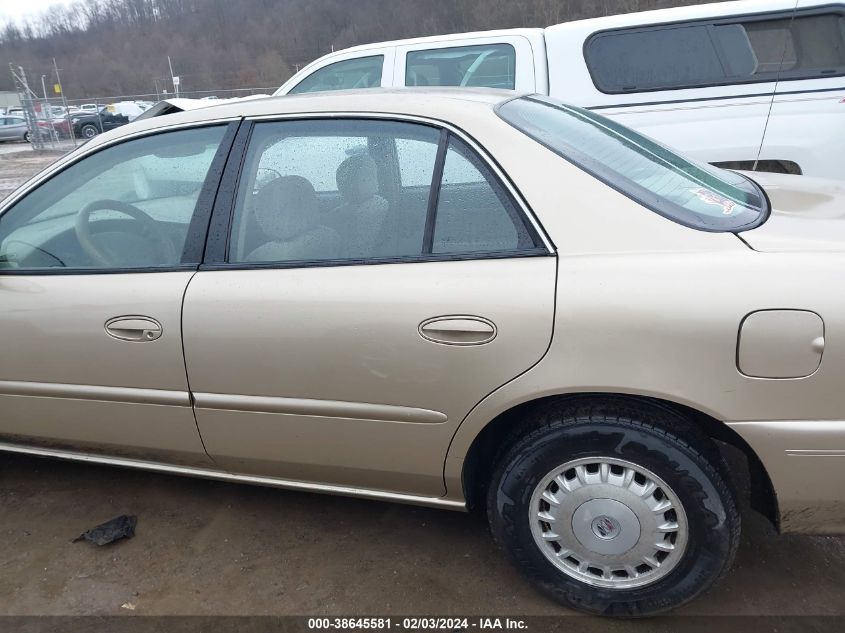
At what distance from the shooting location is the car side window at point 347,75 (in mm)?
5793

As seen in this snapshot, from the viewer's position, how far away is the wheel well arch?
1.90 m

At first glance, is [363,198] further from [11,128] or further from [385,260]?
[11,128]

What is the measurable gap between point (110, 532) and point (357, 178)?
1734 mm

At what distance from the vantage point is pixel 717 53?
4.95 meters

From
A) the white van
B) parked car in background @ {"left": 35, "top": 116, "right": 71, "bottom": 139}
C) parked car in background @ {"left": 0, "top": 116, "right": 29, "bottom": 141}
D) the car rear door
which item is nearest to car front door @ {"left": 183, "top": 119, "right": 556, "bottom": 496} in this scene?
the white van

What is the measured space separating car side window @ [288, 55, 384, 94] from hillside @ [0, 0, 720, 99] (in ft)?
113

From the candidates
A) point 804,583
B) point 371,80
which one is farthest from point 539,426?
point 371,80

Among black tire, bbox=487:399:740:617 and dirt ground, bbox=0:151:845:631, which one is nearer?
black tire, bbox=487:399:740:617

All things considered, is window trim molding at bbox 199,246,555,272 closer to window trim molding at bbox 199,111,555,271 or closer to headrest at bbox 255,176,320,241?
window trim molding at bbox 199,111,555,271

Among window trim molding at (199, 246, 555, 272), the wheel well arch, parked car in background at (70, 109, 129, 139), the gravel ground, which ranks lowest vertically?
the gravel ground

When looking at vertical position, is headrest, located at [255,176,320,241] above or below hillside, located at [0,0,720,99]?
below

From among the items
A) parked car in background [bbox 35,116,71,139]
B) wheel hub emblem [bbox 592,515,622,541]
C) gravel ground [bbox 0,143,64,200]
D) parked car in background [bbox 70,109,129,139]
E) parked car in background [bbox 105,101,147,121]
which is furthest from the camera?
parked car in background [bbox 105,101,147,121]

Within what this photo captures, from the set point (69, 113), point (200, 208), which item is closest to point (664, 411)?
point (200, 208)

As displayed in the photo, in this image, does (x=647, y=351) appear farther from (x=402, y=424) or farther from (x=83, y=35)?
(x=83, y=35)
